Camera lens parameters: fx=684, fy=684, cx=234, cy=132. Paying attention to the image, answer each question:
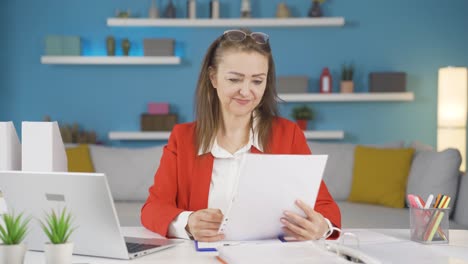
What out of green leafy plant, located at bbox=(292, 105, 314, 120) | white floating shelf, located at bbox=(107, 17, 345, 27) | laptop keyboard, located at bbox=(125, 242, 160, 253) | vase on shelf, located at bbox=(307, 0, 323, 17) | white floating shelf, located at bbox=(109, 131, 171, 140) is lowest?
white floating shelf, located at bbox=(109, 131, 171, 140)

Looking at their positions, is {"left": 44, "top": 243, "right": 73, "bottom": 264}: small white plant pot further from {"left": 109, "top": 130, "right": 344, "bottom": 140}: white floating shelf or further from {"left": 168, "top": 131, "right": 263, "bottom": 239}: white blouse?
{"left": 109, "top": 130, "right": 344, "bottom": 140}: white floating shelf

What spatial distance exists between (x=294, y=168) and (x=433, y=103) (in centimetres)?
450

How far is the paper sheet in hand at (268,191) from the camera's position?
1.60 m

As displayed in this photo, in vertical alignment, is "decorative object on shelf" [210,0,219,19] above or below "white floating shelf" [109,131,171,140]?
above

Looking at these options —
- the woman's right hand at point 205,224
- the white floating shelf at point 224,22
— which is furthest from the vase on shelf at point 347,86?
the woman's right hand at point 205,224

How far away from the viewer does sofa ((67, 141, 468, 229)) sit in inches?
159

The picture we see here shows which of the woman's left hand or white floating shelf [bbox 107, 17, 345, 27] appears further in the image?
white floating shelf [bbox 107, 17, 345, 27]

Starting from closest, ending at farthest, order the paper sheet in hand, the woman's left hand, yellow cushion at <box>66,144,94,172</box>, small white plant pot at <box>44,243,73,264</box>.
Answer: small white plant pot at <box>44,243,73,264</box>
the paper sheet in hand
the woman's left hand
yellow cushion at <box>66,144,94,172</box>

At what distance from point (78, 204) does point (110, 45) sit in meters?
4.30

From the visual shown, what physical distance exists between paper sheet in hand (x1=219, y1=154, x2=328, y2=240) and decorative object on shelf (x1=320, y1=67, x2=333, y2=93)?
4.00 metres

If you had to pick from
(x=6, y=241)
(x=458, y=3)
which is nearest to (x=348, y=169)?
(x=458, y=3)

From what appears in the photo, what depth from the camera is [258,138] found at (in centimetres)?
220

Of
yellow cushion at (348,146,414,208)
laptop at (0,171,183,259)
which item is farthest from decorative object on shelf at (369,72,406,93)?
laptop at (0,171,183,259)

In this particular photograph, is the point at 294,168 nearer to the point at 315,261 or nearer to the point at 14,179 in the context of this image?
the point at 315,261
